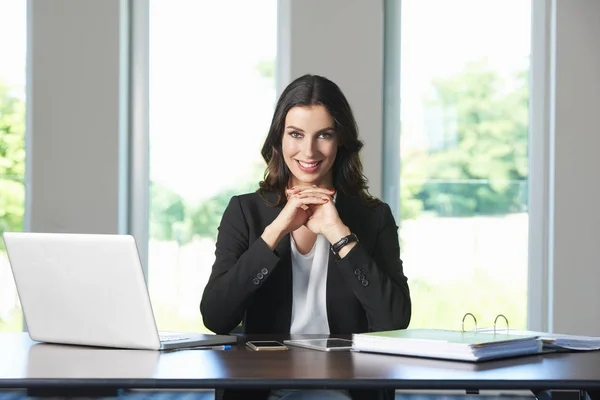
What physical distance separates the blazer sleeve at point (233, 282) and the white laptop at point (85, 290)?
44 cm

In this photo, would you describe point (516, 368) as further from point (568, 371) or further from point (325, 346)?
point (325, 346)

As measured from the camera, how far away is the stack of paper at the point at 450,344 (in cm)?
182

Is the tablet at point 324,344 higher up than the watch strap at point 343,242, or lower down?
lower down

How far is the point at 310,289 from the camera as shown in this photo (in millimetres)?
2695

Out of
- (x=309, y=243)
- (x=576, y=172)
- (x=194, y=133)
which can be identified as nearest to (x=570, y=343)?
(x=309, y=243)

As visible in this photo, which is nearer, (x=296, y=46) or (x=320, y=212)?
(x=320, y=212)

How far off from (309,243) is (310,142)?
0.34m

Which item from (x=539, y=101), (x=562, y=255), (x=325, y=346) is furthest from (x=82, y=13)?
(x=325, y=346)

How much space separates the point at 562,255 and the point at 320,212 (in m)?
2.62

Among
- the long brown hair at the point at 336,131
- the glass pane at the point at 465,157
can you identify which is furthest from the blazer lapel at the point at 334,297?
the glass pane at the point at 465,157

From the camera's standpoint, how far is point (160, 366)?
1.77 metres

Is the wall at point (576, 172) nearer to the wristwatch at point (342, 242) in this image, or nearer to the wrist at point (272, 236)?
the wristwatch at point (342, 242)

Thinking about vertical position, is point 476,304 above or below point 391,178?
below

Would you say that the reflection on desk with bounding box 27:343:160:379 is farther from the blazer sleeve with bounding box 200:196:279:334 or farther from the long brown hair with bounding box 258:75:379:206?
the long brown hair with bounding box 258:75:379:206
